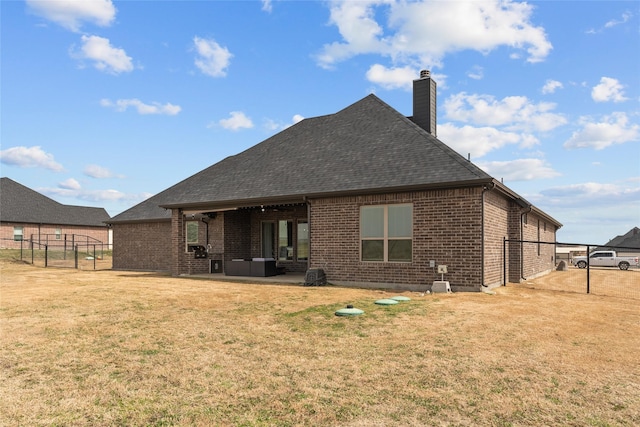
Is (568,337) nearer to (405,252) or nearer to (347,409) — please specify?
(347,409)

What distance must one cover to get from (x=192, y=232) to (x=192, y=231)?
1.9 inches

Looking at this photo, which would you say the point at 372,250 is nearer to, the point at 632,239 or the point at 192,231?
the point at 192,231

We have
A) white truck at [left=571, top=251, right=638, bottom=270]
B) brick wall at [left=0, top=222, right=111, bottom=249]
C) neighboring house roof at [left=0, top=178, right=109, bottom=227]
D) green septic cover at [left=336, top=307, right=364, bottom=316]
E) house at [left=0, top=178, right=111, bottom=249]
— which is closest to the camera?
green septic cover at [left=336, top=307, right=364, bottom=316]

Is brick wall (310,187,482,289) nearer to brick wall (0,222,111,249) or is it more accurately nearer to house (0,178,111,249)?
brick wall (0,222,111,249)

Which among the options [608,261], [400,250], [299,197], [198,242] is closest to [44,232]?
[198,242]

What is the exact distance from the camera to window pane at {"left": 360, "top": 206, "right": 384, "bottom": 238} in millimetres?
13625

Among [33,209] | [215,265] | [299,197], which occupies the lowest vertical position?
[215,265]

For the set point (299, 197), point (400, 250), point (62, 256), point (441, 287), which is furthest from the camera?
→ point (62, 256)

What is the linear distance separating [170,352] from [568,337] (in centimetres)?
604

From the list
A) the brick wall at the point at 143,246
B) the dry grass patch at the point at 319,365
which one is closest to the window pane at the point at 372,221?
the dry grass patch at the point at 319,365

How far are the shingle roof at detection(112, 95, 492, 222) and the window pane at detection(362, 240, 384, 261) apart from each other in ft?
5.56

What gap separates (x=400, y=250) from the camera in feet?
43.4

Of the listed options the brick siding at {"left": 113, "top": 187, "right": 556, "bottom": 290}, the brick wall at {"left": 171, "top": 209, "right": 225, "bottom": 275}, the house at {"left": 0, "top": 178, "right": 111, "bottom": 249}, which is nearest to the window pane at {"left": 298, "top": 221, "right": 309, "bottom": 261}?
the brick siding at {"left": 113, "top": 187, "right": 556, "bottom": 290}

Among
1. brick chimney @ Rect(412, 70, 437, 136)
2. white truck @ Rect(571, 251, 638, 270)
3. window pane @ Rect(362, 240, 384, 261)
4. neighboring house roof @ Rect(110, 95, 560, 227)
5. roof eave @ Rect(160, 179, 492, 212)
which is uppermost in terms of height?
brick chimney @ Rect(412, 70, 437, 136)
